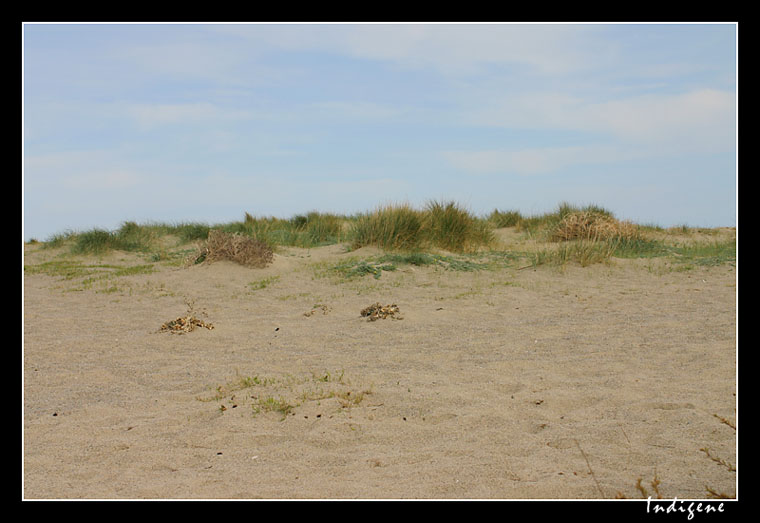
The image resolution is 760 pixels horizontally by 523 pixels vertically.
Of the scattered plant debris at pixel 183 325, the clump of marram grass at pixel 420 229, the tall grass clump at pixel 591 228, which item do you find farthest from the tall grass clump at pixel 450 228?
the scattered plant debris at pixel 183 325

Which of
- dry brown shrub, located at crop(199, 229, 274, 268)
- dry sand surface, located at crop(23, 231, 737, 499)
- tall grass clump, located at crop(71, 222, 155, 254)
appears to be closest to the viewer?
dry sand surface, located at crop(23, 231, 737, 499)

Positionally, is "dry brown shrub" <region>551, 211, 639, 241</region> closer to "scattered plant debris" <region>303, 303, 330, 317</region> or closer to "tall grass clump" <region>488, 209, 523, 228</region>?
"tall grass clump" <region>488, 209, 523, 228</region>

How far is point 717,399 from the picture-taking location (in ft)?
13.6

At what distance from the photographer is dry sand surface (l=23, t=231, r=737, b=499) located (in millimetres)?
3178

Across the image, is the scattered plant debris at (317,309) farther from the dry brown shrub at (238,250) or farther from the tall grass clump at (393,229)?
the tall grass clump at (393,229)

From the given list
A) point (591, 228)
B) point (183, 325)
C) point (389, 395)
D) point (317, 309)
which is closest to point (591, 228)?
point (591, 228)

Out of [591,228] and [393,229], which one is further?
[591,228]

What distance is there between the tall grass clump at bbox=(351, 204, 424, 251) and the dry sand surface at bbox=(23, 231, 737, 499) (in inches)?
127

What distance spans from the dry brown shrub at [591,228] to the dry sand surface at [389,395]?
13.9ft

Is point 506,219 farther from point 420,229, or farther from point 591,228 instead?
point 420,229

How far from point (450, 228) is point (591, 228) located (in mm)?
3142

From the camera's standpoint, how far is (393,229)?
39.5 ft

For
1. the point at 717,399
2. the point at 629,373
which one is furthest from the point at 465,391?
the point at 717,399

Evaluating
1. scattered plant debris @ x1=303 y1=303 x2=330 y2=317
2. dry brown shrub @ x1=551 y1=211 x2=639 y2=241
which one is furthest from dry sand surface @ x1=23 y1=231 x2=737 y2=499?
dry brown shrub @ x1=551 y1=211 x2=639 y2=241
